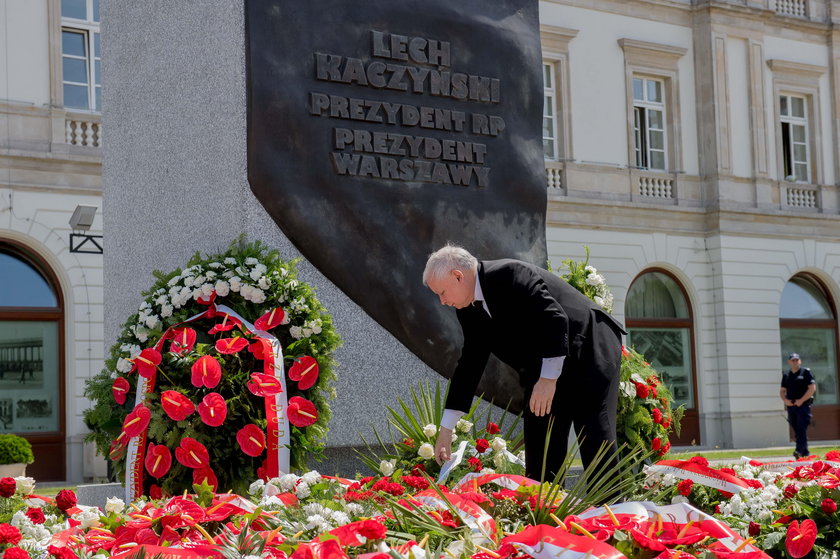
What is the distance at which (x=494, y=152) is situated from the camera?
20.4 feet

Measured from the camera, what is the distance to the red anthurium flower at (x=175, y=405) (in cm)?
470

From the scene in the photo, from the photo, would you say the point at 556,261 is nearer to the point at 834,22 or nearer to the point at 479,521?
the point at 834,22

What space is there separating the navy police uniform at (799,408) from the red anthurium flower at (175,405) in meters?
12.7

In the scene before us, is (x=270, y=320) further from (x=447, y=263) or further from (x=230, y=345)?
(x=447, y=263)

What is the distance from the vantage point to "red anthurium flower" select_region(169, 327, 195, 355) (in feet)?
16.1

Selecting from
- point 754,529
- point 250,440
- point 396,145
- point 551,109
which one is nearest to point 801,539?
point 754,529

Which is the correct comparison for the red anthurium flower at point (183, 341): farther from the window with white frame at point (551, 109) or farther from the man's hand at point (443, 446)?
the window with white frame at point (551, 109)

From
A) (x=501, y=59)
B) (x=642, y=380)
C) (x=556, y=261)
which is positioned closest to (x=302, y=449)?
(x=642, y=380)

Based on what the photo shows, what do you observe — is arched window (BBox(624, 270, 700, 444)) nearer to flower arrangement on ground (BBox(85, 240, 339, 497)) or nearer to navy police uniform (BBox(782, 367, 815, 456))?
navy police uniform (BBox(782, 367, 815, 456))

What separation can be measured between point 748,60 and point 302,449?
19.8 meters

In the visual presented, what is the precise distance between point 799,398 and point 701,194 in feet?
22.6

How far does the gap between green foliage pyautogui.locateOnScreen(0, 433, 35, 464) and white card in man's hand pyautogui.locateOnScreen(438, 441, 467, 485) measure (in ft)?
31.2

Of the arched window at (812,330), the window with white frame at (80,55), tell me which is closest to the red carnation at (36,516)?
the window with white frame at (80,55)

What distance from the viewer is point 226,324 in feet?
16.6
